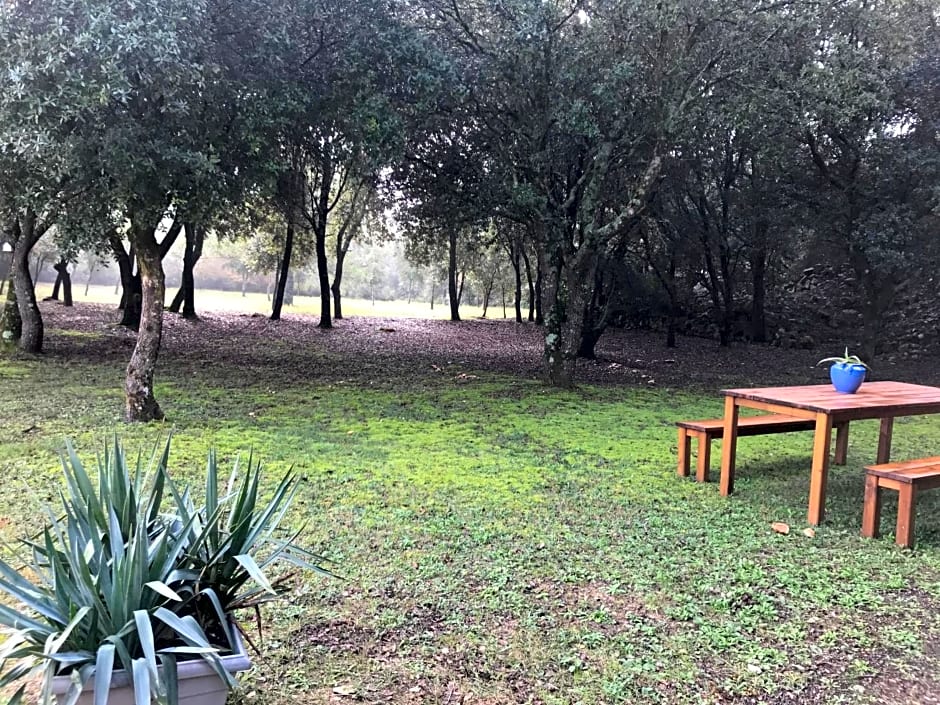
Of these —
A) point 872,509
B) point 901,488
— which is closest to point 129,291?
point 872,509

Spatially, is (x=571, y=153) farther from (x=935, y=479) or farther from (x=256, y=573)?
(x=256, y=573)

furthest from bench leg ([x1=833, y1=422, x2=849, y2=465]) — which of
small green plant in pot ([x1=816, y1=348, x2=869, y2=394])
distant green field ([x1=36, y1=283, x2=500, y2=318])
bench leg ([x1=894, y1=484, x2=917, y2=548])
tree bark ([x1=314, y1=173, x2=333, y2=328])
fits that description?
distant green field ([x1=36, y1=283, x2=500, y2=318])

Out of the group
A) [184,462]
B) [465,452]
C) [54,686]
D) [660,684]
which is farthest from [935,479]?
[184,462]

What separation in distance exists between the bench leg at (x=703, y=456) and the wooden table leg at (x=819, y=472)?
0.80 meters

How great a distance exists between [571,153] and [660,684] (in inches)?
330

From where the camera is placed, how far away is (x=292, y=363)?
10.5 m

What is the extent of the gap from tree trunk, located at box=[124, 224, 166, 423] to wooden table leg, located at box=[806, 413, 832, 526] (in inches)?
209

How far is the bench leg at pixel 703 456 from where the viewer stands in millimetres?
4355

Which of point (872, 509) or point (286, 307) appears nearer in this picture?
point (872, 509)

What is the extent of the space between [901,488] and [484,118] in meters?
7.35

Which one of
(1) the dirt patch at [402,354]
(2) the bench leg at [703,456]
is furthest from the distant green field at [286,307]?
(2) the bench leg at [703,456]

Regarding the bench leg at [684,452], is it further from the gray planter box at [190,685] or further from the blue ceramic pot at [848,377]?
the gray planter box at [190,685]

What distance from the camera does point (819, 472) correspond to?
3.59 meters

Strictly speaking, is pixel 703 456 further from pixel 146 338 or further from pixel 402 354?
pixel 402 354
